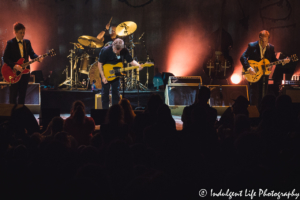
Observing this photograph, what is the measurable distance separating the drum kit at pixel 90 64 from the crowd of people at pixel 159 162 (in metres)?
4.84

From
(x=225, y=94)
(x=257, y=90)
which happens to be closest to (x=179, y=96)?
(x=225, y=94)

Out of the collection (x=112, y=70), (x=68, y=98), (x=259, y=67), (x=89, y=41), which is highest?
(x=89, y=41)

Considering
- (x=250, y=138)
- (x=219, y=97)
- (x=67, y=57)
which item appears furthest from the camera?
(x=67, y=57)

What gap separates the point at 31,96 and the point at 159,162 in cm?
558

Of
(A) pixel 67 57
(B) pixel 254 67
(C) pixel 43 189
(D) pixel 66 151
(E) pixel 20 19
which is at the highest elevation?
(E) pixel 20 19

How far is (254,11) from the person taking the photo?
325 inches

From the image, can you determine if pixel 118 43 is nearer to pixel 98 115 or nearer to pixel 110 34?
pixel 98 115

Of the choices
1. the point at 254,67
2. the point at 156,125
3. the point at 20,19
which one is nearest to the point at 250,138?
the point at 156,125

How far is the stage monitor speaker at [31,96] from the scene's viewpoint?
686cm

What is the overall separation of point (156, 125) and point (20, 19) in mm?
8123

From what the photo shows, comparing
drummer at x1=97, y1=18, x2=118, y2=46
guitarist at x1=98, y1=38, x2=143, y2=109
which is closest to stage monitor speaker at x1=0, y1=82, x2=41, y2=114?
drummer at x1=97, y1=18, x2=118, y2=46

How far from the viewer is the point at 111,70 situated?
5355 millimetres

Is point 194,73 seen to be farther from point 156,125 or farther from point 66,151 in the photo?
point 66,151

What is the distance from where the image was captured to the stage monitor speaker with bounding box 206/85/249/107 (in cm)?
658
